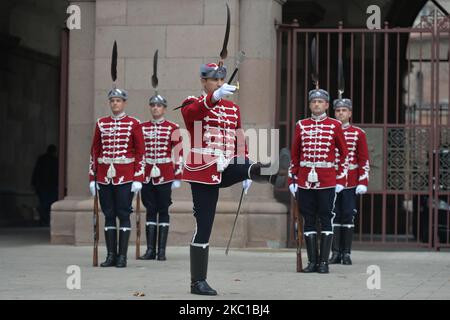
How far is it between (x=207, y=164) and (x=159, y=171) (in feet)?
14.7

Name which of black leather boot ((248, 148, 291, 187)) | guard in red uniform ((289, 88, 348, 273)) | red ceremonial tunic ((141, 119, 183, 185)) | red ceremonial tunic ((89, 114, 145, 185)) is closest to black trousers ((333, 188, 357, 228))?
guard in red uniform ((289, 88, 348, 273))

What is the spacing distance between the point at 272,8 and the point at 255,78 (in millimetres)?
1009

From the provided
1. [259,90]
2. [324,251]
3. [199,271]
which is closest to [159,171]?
[259,90]

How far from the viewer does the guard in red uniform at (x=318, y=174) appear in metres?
12.6

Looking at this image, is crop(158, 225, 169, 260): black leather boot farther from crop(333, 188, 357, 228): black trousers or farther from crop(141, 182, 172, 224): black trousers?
crop(333, 188, 357, 228): black trousers

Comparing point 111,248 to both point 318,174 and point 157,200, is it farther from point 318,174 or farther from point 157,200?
point 318,174

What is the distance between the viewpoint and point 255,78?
16266 mm

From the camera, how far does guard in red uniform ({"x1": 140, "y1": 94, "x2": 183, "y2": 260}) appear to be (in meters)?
14.4

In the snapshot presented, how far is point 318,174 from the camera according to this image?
41.2 feet

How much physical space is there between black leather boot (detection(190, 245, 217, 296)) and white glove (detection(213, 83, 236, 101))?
4.37 feet
